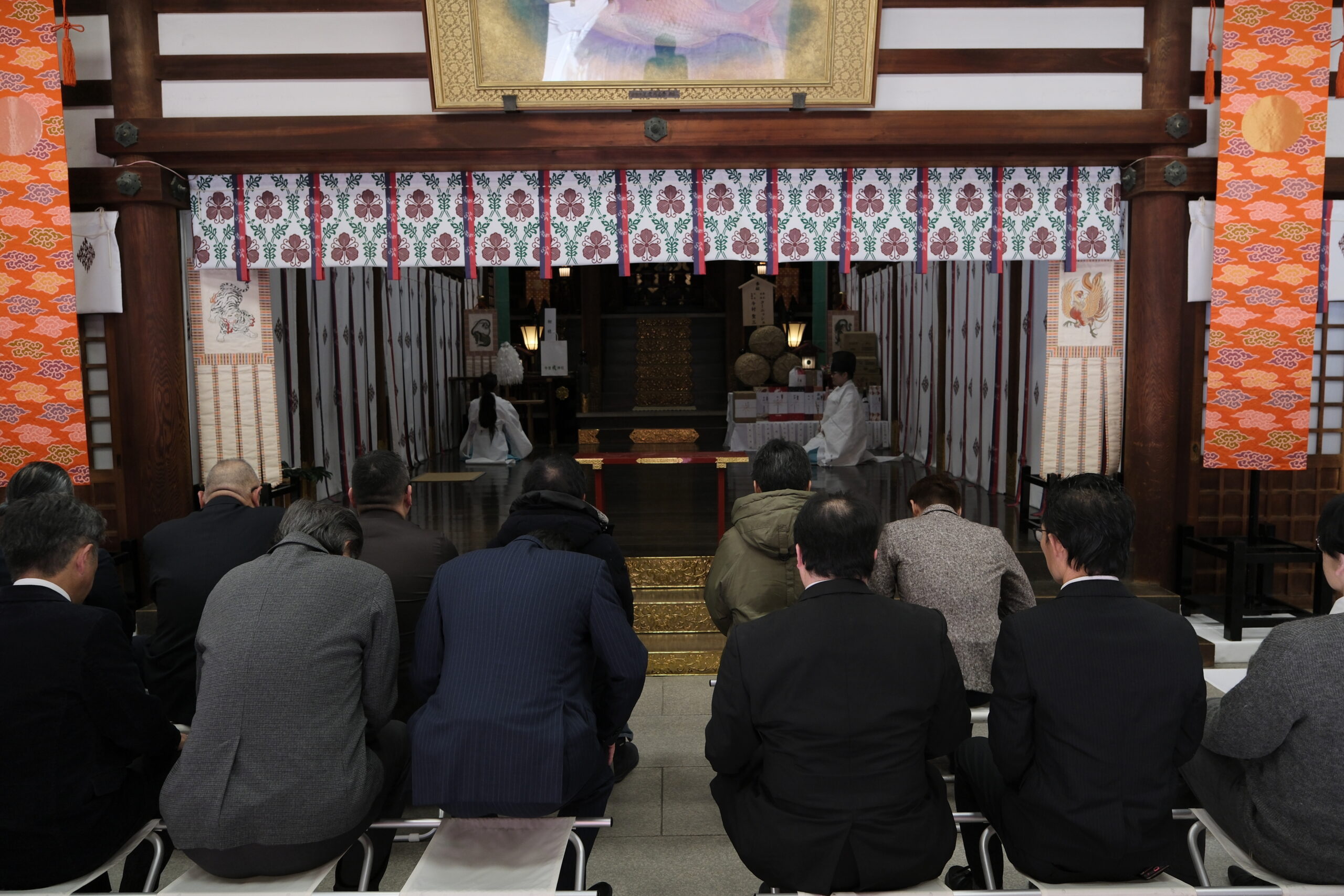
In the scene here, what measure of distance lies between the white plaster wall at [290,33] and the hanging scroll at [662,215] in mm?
666

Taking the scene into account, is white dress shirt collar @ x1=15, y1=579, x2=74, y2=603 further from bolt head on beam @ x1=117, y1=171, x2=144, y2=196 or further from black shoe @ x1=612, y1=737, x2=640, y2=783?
bolt head on beam @ x1=117, y1=171, x2=144, y2=196

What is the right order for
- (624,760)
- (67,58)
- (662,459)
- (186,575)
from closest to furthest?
1. (186,575)
2. (624,760)
3. (67,58)
4. (662,459)

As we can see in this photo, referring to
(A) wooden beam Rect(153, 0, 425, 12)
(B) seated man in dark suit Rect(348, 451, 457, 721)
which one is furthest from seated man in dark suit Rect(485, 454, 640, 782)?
(A) wooden beam Rect(153, 0, 425, 12)

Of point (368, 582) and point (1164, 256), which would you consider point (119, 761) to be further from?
point (1164, 256)

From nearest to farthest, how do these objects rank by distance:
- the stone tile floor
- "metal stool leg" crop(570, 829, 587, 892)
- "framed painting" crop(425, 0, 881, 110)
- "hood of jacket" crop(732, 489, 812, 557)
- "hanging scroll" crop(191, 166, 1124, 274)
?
"metal stool leg" crop(570, 829, 587, 892)
the stone tile floor
"hood of jacket" crop(732, 489, 812, 557)
"framed painting" crop(425, 0, 881, 110)
"hanging scroll" crop(191, 166, 1124, 274)

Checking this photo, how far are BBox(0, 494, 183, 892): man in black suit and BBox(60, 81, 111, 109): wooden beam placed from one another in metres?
3.83

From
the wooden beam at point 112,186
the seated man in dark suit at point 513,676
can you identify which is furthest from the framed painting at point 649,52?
the seated man in dark suit at point 513,676

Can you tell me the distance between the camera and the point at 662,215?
557 centimetres

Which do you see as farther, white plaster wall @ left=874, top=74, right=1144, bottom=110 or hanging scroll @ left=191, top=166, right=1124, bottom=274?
hanging scroll @ left=191, top=166, right=1124, bottom=274

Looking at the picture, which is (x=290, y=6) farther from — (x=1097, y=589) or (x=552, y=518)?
(x=1097, y=589)

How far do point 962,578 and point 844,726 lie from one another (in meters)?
1.28

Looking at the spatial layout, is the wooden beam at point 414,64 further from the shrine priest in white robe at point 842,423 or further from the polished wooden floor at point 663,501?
the shrine priest in white robe at point 842,423

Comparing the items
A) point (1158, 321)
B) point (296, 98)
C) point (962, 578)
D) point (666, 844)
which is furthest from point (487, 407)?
point (962, 578)

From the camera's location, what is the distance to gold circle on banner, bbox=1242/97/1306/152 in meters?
5.20
